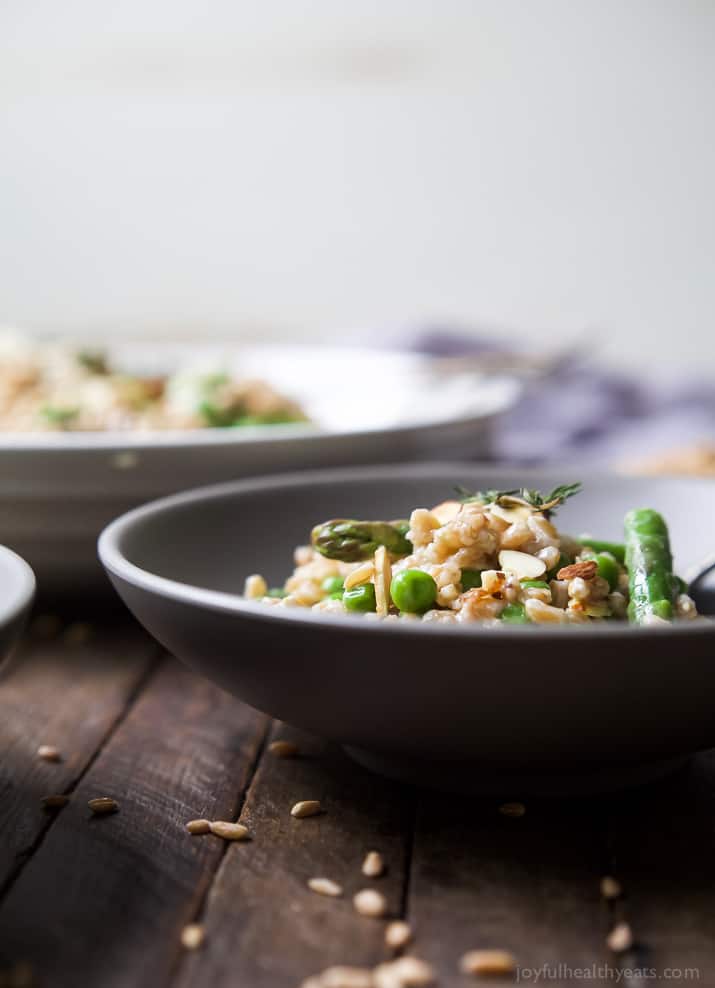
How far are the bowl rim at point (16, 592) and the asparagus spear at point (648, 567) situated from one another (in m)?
0.82

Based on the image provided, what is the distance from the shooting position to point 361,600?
1.70m

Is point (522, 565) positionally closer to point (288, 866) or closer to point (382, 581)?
point (382, 581)

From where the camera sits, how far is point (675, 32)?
747 centimetres

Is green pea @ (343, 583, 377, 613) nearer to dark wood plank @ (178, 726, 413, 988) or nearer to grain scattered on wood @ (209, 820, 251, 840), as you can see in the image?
dark wood plank @ (178, 726, 413, 988)

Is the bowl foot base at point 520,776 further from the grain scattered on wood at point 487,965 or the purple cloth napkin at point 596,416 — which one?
the purple cloth napkin at point 596,416

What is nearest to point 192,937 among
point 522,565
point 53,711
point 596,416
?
point 522,565

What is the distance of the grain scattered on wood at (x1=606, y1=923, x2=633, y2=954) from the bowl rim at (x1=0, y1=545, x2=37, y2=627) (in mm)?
745

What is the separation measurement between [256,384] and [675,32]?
5494 millimetres

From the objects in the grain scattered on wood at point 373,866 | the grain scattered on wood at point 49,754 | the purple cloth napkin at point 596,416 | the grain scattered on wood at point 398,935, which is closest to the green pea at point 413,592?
the grain scattered on wood at point 373,866

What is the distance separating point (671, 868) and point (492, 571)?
45 centimetres

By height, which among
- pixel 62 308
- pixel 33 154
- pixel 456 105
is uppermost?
pixel 456 105

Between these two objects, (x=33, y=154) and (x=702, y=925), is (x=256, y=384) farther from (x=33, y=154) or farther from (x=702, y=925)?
(x=33, y=154)

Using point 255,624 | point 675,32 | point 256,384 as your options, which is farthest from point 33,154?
point 255,624

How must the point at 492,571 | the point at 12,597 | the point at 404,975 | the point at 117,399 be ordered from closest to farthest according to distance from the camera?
1. the point at 404,975
2. the point at 12,597
3. the point at 492,571
4. the point at 117,399
